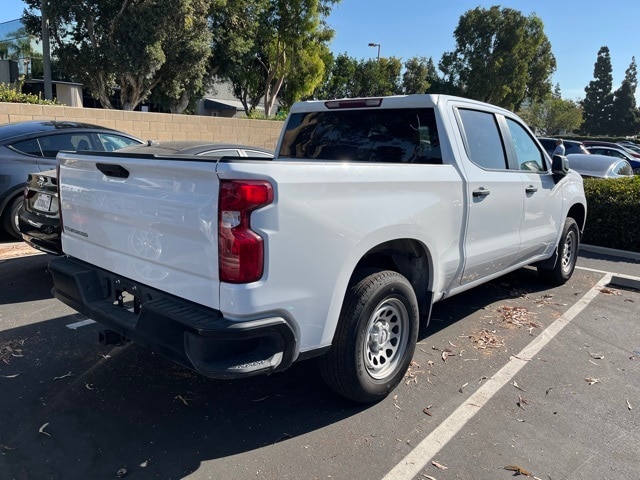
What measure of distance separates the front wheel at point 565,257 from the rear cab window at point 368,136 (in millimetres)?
2782

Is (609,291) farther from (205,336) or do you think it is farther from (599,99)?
(599,99)

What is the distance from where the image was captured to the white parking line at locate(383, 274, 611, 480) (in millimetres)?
2859

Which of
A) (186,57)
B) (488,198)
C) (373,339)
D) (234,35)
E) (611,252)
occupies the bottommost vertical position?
(611,252)

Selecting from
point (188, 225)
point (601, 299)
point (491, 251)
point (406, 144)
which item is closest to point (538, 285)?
point (601, 299)

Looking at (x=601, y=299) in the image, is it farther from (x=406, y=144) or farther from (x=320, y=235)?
(x=320, y=235)

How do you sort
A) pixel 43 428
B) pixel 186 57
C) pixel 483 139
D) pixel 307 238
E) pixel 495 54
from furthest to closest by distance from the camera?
pixel 495 54
pixel 186 57
pixel 483 139
pixel 43 428
pixel 307 238

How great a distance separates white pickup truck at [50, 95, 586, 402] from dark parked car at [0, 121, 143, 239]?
12.7 feet

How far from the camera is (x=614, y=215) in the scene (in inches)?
340

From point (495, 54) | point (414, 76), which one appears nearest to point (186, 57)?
point (495, 54)

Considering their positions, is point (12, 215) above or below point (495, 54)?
below

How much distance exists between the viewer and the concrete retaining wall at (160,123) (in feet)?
36.9

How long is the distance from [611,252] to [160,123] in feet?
37.8

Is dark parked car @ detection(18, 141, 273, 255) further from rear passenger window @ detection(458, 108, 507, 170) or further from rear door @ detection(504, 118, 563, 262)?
rear door @ detection(504, 118, 563, 262)

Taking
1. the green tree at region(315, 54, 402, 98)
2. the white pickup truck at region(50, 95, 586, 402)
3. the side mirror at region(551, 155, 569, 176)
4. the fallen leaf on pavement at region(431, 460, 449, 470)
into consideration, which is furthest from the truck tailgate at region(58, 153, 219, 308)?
the green tree at region(315, 54, 402, 98)
